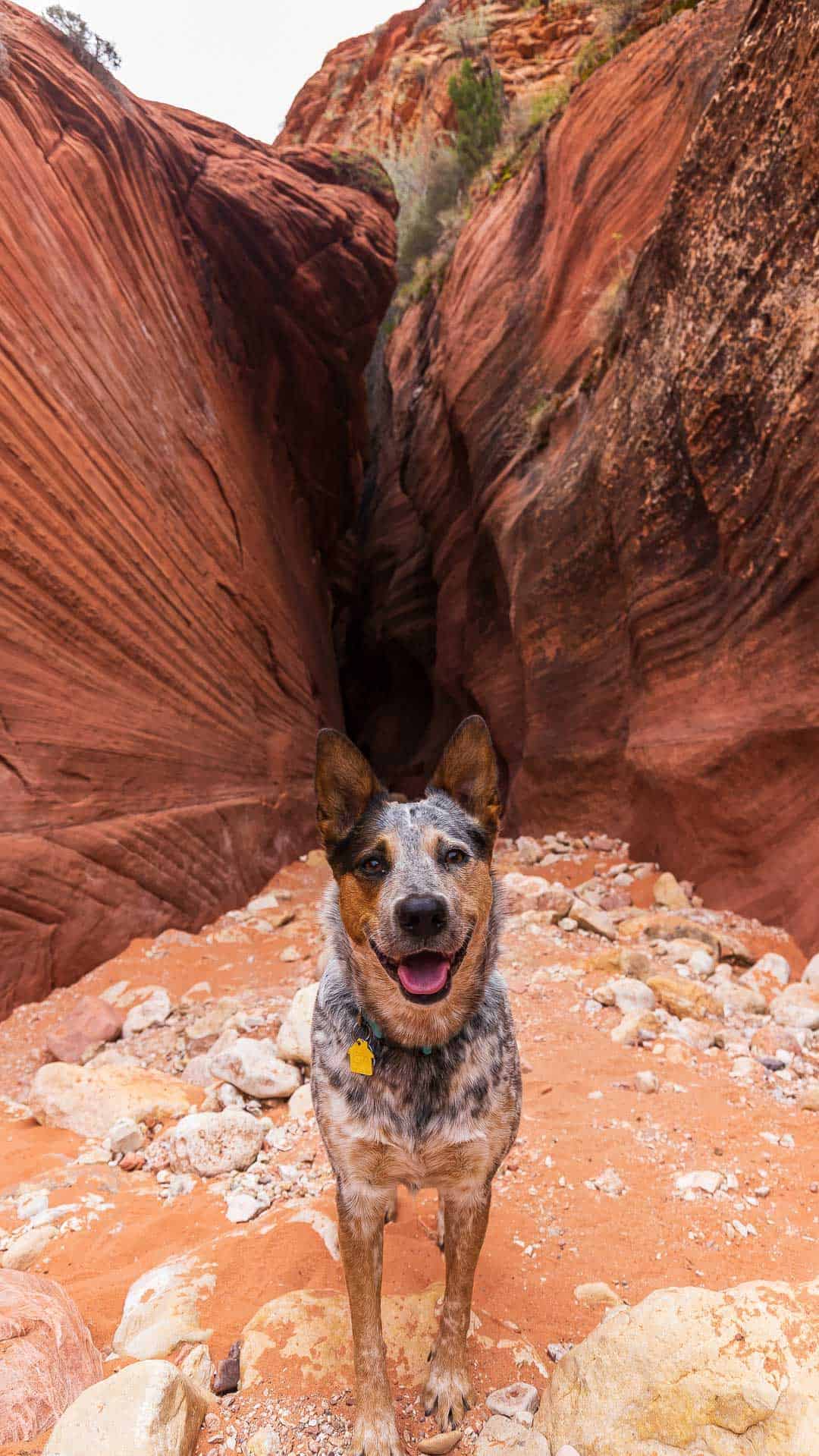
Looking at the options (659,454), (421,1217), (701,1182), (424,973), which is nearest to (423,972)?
(424,973)

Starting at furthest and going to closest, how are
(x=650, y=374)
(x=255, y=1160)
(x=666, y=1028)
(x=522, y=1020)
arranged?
(x=650, y=374) < (x=522, y=1020) < (x=666, y=1028) < (x=255, y=1160)

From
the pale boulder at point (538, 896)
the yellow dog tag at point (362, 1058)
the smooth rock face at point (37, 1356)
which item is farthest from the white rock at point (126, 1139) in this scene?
the pale boulder at point (538, 896)

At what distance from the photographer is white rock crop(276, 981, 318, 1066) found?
407cm

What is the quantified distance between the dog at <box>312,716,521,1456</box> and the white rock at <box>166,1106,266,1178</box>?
138 cm

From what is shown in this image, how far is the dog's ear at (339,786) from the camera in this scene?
2465 mm

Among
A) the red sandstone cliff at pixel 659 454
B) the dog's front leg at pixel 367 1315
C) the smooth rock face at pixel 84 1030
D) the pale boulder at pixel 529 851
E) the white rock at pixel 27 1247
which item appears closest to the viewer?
the dog's front leg at pixel 367 1315

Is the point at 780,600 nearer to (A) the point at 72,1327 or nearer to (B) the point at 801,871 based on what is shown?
(B) the point at 801,871

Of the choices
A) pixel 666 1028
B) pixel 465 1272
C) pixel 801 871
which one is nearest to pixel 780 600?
pixel 801 871

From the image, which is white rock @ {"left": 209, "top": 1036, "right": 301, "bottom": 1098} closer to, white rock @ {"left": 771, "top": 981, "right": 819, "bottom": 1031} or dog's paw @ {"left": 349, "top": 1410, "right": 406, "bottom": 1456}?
dog's paw @ {"left": 349, "top": 1410, "right": 406, "bottom": 1456}

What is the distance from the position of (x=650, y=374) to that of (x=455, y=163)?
1507cm

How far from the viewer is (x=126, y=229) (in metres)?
8.89

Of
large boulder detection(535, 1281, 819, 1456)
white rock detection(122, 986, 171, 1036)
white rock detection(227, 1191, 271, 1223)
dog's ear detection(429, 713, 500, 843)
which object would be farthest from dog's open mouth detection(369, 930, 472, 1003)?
white rock detection(122, 986, 171, 1036)

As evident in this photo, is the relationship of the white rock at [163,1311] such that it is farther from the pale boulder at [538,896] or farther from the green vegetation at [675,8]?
the green vegetation at [675,8]

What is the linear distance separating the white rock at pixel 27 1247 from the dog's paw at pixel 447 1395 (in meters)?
1.73
